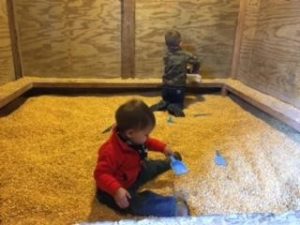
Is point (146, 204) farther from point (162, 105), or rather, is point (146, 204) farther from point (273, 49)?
point (273, 49)

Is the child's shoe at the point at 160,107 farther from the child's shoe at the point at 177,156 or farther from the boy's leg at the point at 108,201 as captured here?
the boy's leg at the point at 108,201

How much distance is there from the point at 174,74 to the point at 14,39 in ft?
3.60

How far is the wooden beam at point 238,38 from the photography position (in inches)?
86.9

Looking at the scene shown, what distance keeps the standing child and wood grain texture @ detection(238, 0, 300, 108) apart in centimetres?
43

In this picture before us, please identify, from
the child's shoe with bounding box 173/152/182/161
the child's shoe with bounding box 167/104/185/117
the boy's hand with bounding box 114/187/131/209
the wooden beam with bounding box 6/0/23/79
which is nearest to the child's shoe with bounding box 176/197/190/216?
the boy's hand with bounding box 114/187/131/209

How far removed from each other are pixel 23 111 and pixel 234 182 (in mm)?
1288

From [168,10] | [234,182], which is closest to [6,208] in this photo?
[234,182]

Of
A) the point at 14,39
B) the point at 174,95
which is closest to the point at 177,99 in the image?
the point at 174,95

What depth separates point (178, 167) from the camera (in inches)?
48.7

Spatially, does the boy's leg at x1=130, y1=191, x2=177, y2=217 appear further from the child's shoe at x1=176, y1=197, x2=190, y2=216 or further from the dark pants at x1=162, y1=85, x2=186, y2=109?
the dark pants at x1=162, y1=85, x2=186, y2=109

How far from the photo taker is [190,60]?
2004 millimetres

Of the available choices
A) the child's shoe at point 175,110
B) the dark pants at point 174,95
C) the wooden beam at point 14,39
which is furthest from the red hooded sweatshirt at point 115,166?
the wooden beam at point 14,39

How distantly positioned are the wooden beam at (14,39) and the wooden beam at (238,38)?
1.52 m

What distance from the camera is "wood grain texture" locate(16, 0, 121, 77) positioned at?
214 cm
